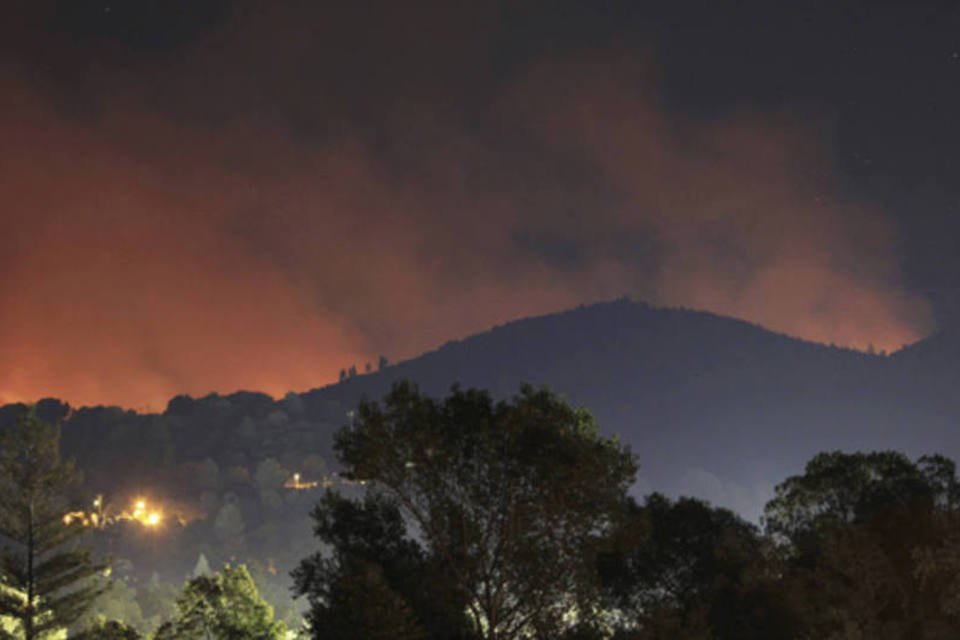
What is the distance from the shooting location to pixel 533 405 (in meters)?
24.2

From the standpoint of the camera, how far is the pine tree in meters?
31.7

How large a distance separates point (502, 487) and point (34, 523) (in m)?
22.7

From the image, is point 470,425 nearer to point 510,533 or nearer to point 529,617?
point 510,533

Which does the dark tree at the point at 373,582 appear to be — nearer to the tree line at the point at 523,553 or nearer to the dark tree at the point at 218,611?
the tree line at the point at 523,553

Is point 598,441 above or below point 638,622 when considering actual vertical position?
above

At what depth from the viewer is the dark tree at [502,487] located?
78.0 ft

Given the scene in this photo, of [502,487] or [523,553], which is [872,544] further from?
[502,487]

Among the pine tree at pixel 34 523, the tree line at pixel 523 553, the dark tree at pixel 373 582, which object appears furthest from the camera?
the pine tree at pixel 34 523

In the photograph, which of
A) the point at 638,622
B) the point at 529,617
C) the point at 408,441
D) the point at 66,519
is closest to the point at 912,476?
the point at 638,622

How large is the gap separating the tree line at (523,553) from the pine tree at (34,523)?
0.08 meters

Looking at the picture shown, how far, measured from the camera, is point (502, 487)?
24.3 m

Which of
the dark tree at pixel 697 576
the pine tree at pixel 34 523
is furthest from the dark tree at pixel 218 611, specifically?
the dark tree at pixel 697 576

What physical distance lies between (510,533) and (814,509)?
20384mm

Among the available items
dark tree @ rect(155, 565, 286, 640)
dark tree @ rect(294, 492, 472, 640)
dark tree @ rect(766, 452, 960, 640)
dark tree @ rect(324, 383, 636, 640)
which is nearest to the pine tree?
dark tree @ rect(155, 565, 286, 640)
